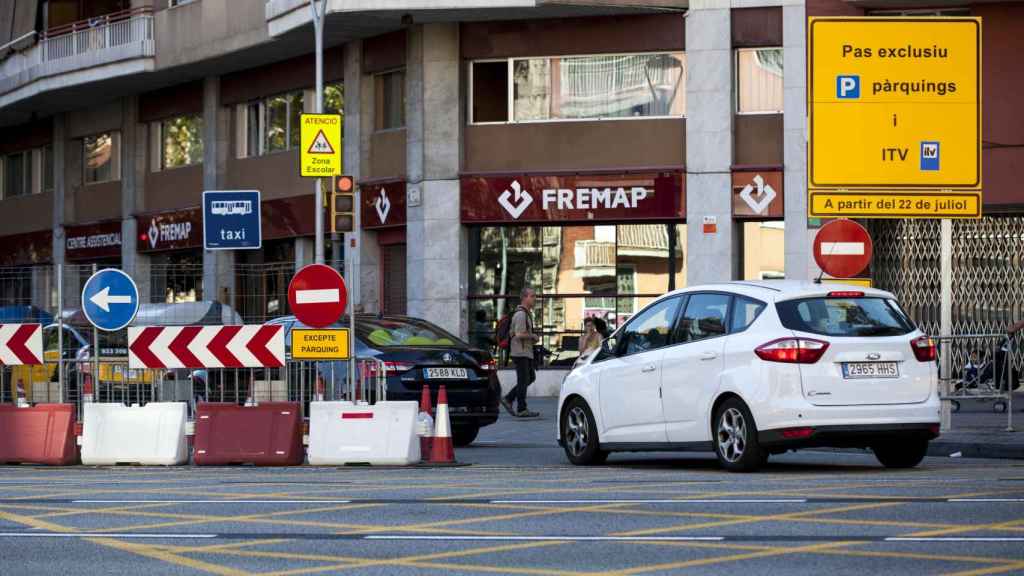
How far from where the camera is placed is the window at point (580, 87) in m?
33.5

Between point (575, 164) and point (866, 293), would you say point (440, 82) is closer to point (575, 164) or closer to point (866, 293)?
point (575, 164)

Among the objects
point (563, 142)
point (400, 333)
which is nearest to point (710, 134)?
point (563, 142)

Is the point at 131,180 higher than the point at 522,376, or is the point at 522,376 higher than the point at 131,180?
the point at 131,180

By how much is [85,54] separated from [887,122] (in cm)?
2555

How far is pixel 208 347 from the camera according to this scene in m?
18.4

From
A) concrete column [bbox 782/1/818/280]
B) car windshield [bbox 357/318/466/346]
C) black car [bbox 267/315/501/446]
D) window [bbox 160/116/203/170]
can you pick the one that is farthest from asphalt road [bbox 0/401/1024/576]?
window [bbox 160/116/203/170]

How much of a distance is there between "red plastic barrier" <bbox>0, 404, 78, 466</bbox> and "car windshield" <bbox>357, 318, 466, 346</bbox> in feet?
10.8

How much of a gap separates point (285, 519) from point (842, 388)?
17.3 ft

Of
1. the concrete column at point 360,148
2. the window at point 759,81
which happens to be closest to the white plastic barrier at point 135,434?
the window at point 759,81

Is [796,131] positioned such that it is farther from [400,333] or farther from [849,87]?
[400,333]

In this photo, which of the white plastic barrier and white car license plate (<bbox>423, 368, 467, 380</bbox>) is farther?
white car license plate (<bbox>423, 368, 467, 380</bbox>)

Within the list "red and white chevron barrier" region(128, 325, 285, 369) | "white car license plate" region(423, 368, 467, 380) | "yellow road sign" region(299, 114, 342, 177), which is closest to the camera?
"red and white chevron barrier" region(128, 325, 285, 369)

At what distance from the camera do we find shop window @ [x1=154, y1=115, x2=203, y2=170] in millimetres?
42594

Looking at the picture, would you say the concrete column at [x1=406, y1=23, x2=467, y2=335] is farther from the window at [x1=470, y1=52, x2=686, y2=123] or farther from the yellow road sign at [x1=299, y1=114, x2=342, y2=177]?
the yellow road sign at [x1=299, y1=114, x2=342, y2=177]
